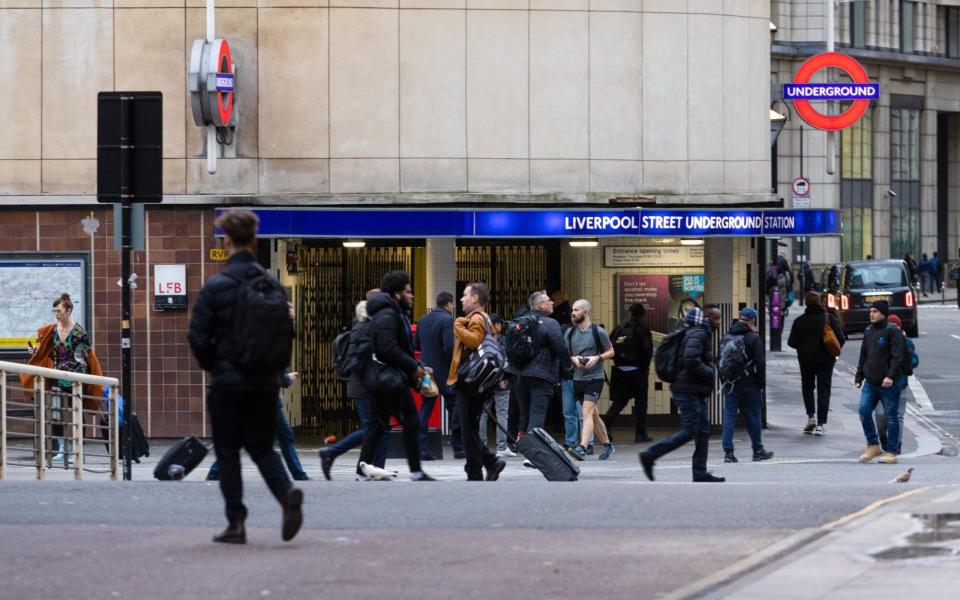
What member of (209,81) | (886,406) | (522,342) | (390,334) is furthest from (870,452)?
(209,81)

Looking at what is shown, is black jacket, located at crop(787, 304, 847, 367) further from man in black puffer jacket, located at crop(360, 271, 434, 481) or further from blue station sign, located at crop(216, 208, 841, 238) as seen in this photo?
man in black puffer jacket, located at crop(360, 271, 434, 481)

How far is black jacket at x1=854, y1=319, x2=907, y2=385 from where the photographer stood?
62.4 ft

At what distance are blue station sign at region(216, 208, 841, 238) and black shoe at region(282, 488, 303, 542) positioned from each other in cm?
1142

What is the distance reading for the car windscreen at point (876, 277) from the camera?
133ft

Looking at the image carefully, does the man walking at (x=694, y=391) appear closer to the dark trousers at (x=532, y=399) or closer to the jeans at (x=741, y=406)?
the dark trousers at (x=532, y=399)

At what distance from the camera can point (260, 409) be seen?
952cm

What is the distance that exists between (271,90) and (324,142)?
87 cm

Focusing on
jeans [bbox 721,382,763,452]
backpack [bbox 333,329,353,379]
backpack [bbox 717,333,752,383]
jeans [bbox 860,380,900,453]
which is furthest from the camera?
jeans [bbox 860,380,900,453]

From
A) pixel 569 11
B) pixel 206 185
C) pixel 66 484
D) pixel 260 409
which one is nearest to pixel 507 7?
pixel 569 11

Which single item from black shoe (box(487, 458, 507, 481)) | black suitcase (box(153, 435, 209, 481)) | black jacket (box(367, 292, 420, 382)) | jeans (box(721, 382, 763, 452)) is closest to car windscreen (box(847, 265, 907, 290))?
jeans (box(721, 382, 763, 452))

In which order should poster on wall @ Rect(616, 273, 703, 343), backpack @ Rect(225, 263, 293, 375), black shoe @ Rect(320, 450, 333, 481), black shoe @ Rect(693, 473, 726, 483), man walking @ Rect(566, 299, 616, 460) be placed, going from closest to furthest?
backpack @ Rect(225, 263, 293, 375) → black shoe @ Rect(320, 450, 333, 481) → black shoe @ Rect(693, 473, 726, 483) → man walking @ Rect(566, 299, 616, 460) → poster on wall @ Rect(616, 273, 703, 343)

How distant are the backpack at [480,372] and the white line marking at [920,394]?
13070 millimetres

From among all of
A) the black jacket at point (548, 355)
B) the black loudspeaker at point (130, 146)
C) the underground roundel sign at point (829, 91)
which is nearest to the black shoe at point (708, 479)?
the black jacket at point (548, 355)

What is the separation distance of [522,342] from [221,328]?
8704 millimetres
